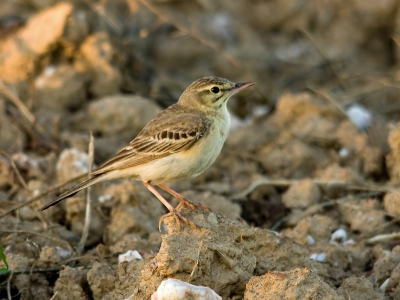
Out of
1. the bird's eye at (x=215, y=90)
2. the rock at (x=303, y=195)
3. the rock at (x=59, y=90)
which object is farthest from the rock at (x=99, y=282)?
the rock at (x=59, y=90)

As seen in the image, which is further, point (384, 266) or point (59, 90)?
point (59, 90)

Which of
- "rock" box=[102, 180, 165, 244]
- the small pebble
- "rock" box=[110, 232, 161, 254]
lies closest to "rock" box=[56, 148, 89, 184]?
Answer: "rock" box=[102, 180, 165, 244]

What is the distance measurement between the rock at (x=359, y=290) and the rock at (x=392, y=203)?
1866mm

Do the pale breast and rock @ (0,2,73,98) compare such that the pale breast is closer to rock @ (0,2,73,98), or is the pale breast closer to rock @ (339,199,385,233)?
rock @ (339,199,385,233)

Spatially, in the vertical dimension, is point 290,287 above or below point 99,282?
above

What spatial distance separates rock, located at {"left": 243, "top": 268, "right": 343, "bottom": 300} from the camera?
14.5 feet

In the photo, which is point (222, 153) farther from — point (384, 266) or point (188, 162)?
point (384, 266)

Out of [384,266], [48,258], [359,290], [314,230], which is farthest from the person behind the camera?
[314,230]

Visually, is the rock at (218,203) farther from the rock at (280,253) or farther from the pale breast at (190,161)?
the rock at (280,253)

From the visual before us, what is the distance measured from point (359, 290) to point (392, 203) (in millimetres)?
2013

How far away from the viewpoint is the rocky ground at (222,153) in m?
5.20

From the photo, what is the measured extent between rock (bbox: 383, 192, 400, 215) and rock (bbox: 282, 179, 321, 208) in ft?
2.67

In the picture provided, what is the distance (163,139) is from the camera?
636cm

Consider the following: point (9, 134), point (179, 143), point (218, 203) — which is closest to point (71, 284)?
point (179, 143)
